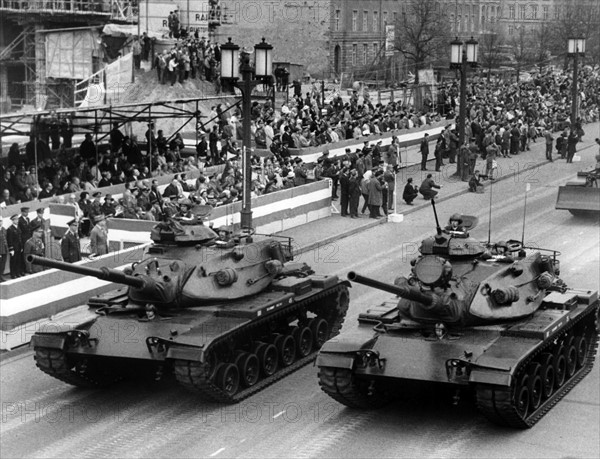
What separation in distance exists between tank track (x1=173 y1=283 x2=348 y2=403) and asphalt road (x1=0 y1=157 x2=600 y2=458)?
0.18 meters

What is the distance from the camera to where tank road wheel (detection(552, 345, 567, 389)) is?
19641 mm

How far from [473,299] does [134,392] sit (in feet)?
18.4

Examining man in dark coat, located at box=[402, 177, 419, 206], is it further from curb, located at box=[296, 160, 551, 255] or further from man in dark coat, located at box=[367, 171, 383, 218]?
man in dark coat, located at box=[367, 171, 383, 218]

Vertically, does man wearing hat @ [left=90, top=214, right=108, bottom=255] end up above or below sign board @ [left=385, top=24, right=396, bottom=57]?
below

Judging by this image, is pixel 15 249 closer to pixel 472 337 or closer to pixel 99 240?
pixel 99 240

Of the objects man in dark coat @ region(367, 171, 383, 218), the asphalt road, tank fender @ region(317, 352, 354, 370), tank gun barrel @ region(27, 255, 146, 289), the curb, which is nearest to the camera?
the asphalt road

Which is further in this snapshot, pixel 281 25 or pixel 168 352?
pixel 281 25

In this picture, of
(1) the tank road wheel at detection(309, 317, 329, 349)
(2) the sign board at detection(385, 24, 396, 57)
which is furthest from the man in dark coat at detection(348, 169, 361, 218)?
(2) the sign board at detection(385, 24, 396, 57)

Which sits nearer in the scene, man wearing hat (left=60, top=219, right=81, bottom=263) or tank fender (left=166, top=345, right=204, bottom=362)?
tank fender (left=166, top=345, right=204, bottom=362)

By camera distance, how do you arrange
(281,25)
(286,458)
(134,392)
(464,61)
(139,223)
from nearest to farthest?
(286,458) < (134,392) < (139,223) < (464,61) < (281,25)

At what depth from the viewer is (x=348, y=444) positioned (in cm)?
1761

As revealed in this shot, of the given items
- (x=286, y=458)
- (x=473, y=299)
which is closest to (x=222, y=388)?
(x=286, y=458)

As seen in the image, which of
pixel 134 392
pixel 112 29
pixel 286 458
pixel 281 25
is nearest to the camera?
pixel 286 458

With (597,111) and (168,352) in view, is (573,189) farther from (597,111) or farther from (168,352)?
(597,111)
